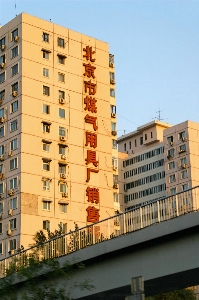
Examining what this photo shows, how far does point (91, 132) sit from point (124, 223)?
5827 cm

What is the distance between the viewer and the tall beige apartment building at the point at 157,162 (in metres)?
125

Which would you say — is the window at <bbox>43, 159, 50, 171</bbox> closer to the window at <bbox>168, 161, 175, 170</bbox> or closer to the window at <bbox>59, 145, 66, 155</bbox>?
the window at <bbox>59, 145, 66, 155</bbox>

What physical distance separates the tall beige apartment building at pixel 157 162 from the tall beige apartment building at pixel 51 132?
35911 millimetres

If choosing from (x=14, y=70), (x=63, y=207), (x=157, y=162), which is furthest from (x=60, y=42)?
(x=157, y=162)

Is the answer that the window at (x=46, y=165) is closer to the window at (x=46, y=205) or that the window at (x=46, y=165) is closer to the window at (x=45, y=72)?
the window at (x=46, y=205)

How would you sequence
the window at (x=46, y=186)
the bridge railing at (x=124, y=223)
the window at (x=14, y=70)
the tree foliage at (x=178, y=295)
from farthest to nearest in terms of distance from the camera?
the window at (x=14, y=70), the window at (x=46, y=186), the tree foliage at (x=178, y=295), the bridge railing at (x=124, y=223)

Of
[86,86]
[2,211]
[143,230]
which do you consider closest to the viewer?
[143,230]

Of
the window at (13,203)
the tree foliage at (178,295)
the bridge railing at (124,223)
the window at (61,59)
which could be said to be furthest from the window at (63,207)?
the bridge railing at (124,223)

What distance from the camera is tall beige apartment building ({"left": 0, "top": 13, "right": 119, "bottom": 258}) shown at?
80.2m

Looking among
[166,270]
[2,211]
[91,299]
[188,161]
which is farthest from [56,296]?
[188,161]

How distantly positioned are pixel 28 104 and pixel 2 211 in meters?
12.3

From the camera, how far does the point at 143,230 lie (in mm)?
28219

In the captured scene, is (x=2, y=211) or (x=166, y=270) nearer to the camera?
(x=166, y=270)

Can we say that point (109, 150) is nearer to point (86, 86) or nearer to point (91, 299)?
point (86, 86)
